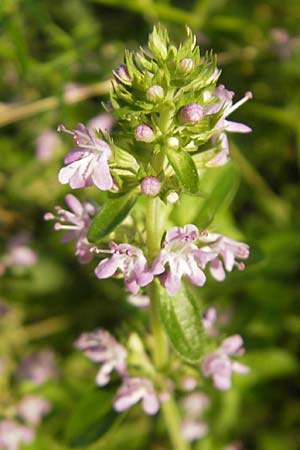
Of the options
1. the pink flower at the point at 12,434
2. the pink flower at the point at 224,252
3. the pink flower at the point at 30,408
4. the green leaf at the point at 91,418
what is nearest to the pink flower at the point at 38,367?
the pink flower at the point at 30,408

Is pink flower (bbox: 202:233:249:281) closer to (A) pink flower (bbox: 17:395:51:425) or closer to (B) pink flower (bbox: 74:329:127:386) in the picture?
(B) pink flower (bbox: 74:329:127:386)

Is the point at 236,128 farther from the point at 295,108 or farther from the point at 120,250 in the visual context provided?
the point at 295,108

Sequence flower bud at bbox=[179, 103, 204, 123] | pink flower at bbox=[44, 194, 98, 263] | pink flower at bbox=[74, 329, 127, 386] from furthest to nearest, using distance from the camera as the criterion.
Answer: pink flower at bbox=[74, 329, 127, 386], pink flower at bbox=[44, 194, 98, 263], flower bud at bbox=[179, 103, 204, 123]

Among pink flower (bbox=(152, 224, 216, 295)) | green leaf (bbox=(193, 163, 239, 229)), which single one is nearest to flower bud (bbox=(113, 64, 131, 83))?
pink flower (bbox=(152, 224, 216, 295))

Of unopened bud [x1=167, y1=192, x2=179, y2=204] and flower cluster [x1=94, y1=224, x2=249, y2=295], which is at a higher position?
unopened bud [x1=167, y1=192, x2=179, y2=204]

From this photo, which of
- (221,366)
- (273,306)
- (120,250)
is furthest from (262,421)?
(120,250)

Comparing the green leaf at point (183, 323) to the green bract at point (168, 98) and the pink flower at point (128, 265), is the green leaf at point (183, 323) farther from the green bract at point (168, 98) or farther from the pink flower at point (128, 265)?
the green bract at point (168, 98)
